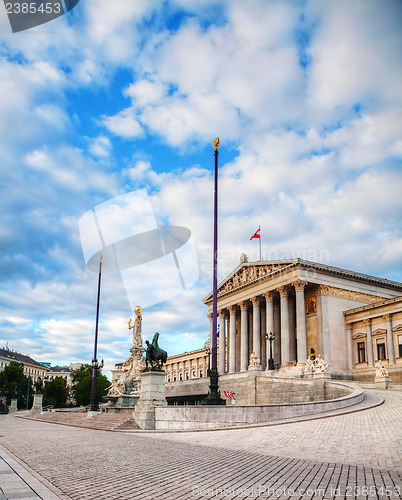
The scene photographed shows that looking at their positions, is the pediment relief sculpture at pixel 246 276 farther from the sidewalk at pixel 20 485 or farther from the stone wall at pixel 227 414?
the sidewalk at pixel 20 485

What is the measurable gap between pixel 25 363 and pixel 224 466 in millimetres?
157190

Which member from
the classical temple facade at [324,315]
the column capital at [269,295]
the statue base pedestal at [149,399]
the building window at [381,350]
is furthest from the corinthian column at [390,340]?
the statue base pedestal at [149,399]

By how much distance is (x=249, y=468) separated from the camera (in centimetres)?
1023

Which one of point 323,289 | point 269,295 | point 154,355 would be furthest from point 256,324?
point 154,355

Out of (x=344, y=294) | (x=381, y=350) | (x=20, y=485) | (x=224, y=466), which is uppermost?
(x=344, y=294)

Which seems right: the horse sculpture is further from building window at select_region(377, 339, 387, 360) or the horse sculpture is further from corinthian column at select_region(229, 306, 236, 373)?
corinthian column at select_region(229, 306, 236, 373)

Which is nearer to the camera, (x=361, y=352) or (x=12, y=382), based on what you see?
(x=361, y=352)

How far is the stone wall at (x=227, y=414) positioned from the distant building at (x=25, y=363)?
128152 mm

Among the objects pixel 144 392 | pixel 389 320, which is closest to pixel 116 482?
pixel 144 392

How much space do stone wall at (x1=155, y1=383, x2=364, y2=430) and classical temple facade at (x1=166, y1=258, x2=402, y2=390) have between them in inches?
1021

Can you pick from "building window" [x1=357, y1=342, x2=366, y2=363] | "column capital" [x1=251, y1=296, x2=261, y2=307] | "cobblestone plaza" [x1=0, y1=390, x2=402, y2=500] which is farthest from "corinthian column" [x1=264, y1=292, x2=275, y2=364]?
"cobblestone plaza" [x1=0, y1=390, x2=402, y2=500]

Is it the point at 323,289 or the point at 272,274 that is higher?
the point at 272,274

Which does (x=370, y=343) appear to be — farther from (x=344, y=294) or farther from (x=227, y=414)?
(x=227, y=414)

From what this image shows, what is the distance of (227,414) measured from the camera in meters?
20.8
